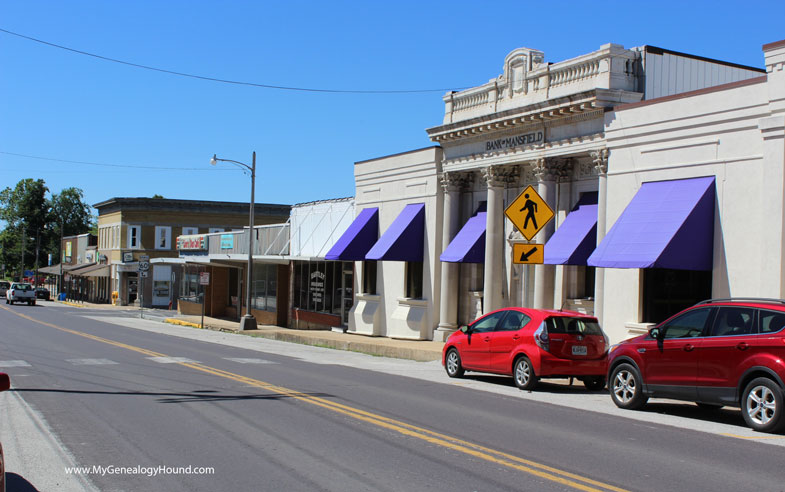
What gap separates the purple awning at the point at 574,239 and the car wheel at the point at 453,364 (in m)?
4.72

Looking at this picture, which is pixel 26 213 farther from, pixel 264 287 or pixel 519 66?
pixel 519 66

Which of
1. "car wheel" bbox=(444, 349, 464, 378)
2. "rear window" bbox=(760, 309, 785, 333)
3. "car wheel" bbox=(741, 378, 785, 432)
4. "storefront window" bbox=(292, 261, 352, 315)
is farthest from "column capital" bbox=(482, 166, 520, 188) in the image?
"car wheel" bbox=(741, 378, 785, 432)

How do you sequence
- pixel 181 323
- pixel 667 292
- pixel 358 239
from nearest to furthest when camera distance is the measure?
pixel 667 292 < pixel 358 239 < pixel 181 323

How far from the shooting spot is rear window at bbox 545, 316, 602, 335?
13.9m

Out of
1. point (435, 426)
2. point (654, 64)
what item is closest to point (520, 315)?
point (435, 426)

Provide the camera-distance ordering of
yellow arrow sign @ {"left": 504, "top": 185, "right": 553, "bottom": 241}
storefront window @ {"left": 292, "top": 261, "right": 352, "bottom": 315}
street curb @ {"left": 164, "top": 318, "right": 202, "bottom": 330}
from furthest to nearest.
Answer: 1. street curb @ {"left": 164, "top": 318, "right": 202, "bottom": 330}
2. storefront window @ {"left": 292, "top": 261, "right": 352, "bottom": 315}
3. yellow arrow sign @ {"left": 504, "top": 185, "right": 553, "bottom": 241}

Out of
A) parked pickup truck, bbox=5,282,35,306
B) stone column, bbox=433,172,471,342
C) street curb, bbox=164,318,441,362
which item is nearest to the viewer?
street curb, bbox=164,318,441,362

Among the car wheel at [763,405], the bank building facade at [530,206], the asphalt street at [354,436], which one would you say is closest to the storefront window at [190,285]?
the bank building facade at [530,206]

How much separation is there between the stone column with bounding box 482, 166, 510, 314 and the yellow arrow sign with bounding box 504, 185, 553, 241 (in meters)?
7.09

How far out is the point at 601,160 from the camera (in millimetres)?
19578

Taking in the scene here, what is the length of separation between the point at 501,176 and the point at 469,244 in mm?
2421

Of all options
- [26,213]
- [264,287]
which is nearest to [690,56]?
[264,287]

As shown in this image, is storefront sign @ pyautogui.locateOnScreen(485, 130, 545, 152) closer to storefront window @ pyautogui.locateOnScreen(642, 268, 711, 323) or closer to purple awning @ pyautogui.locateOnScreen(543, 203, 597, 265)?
purple awning @ pyautogui.locateOnScreen(543, 203, 597, 265)

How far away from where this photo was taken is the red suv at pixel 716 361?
9766mm
